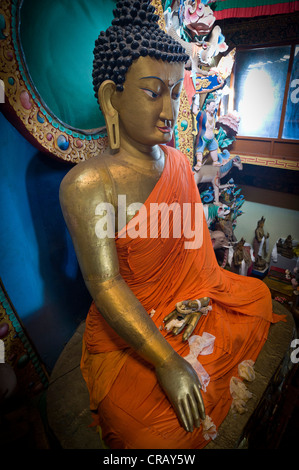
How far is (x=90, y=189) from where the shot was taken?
50.7 inches

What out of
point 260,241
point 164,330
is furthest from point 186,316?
point 260,241

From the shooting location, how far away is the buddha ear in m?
1.30

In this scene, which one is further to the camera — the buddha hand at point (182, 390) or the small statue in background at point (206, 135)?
the small statue in background at point (206, 135)

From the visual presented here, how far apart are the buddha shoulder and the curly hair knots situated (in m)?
0.37

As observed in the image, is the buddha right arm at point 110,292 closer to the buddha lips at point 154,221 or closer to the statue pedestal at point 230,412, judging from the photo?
the buddha lips at point 154,221

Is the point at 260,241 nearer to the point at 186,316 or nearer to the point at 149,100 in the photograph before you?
the point at 186,316

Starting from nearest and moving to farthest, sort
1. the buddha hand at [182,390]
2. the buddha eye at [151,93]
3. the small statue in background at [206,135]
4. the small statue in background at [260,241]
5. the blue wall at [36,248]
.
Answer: the buddha hand at [182,390]
the buddha eye at [151,93]
the blue wall at [36,248]
the small statue in background at [206,135]
the small statue in background at [260,241]

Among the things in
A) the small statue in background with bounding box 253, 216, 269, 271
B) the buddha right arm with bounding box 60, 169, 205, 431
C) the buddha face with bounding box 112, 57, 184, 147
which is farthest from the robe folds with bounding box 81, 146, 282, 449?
the small statue in background with bounding box 253, 216, 269, 271

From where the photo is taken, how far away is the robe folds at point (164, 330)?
47.5 inches

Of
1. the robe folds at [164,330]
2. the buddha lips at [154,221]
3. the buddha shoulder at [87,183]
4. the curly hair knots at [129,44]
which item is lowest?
the robe folds at [164,330]

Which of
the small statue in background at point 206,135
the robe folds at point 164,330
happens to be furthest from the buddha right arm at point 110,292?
the small statue in background at point 206,135

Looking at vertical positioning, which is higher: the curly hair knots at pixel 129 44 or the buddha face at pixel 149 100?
the curly hair knots at pixel 129 44

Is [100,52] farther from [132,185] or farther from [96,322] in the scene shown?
[96,322]

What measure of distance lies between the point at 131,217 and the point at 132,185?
0.16 meters
